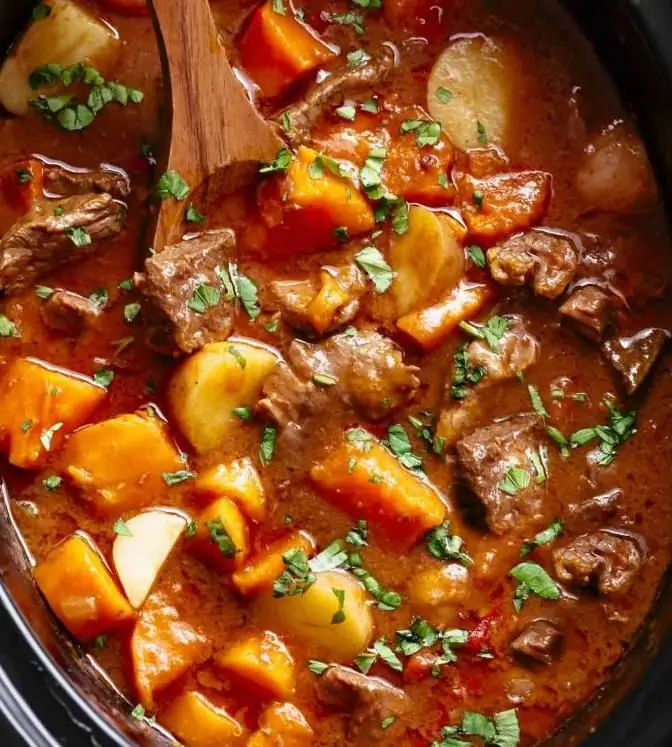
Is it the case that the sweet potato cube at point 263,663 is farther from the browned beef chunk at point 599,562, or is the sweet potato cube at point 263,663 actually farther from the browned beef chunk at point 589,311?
the browned beef chunk at point 589,311

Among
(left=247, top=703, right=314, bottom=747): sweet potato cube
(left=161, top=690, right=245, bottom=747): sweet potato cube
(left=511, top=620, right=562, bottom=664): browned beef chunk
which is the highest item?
(left=511, top=620, right=562, bottom=664): browned beef chunk

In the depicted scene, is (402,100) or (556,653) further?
(402,100)

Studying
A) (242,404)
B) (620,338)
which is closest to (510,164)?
(620,338)

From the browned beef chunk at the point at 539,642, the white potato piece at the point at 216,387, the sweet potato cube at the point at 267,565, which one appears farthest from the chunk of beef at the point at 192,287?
the browned beef chunk at the point at 539,642

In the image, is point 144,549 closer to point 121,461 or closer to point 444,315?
point 121,461

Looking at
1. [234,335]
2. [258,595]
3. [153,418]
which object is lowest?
[258,595]

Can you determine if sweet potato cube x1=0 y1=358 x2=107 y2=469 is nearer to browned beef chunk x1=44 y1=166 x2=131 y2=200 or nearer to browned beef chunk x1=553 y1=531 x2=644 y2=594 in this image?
browned beef chunk x1=44 y1=166 x2=131 y2=200

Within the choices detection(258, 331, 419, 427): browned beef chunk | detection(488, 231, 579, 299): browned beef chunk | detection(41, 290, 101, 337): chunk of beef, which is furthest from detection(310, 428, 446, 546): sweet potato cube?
detection(41, 290, 101, 337): chunk of beef

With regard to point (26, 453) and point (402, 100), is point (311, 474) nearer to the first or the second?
point (26, 453)
